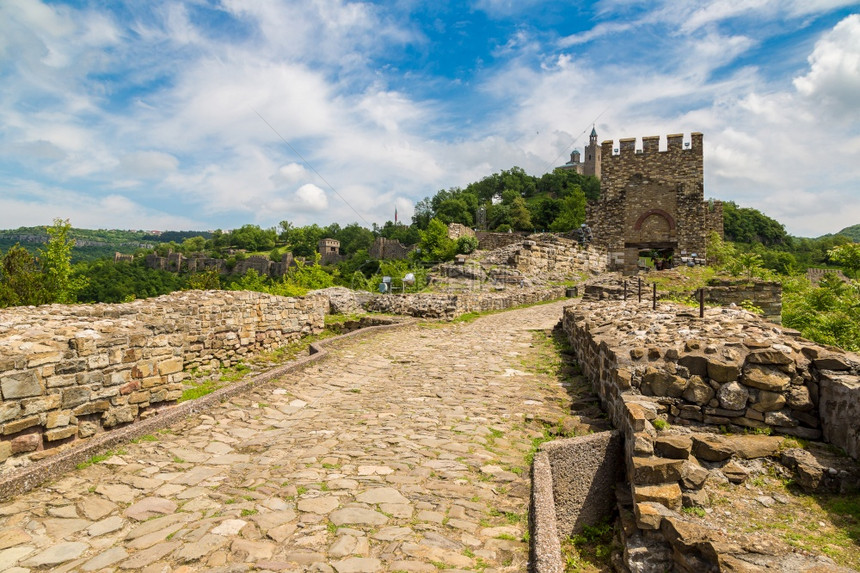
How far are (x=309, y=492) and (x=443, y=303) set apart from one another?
38.8 feet

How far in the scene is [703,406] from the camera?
451 cm

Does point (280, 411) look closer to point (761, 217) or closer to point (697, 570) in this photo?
point (697, 570)

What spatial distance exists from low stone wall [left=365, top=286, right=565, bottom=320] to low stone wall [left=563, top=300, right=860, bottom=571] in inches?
390

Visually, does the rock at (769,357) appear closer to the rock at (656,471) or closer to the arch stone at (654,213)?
the rock at (656,471)

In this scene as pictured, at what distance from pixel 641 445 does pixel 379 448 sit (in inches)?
98.8

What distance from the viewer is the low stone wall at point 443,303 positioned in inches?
612

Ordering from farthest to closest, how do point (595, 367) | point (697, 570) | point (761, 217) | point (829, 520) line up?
point (761, 217) → point (595, 367) → point (829, 520) → point (697, 570)

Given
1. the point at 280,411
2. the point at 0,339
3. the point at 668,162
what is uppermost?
the point at 668,162

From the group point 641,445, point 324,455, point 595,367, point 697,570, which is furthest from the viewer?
point 595,367

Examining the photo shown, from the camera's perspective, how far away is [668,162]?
25547 millimetres

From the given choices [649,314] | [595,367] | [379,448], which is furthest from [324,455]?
[649,314]

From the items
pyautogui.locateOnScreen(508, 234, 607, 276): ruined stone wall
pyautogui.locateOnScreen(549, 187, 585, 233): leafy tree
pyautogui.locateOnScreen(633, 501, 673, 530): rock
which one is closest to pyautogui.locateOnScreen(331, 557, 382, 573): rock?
pyautogui.locateOnScreen(633, 501, 673, 530): rock

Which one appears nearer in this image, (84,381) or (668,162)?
(84,381)

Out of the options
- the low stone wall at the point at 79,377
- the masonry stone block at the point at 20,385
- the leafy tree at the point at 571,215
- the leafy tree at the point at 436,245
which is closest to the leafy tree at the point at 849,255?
the low stone wall at the point at 79,377
